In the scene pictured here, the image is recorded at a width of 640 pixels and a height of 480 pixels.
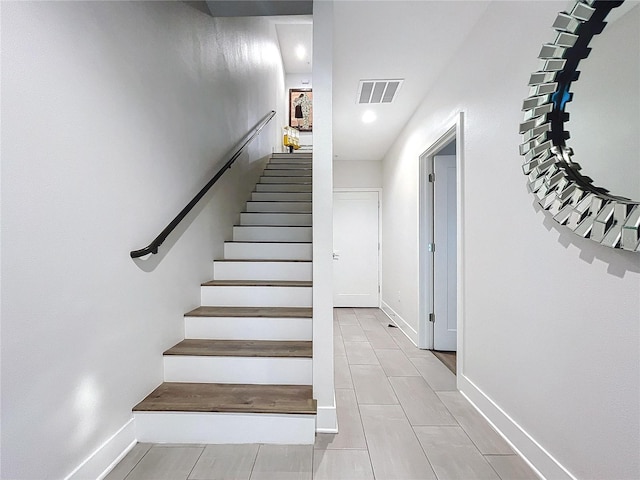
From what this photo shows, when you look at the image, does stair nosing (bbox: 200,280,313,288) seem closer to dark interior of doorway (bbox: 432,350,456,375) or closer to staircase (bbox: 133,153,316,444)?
staircase (bbox: 133,153,316,444)

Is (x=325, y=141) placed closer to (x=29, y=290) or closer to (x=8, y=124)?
(x=8, y=124)

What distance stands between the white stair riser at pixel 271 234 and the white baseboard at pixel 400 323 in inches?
61.3

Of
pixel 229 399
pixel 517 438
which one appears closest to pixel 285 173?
pixel 229 399

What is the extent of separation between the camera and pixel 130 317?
1621mm

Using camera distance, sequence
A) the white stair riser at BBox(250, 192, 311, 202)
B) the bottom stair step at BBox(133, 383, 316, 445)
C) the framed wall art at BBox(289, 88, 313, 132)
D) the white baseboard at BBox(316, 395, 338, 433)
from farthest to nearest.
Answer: the framed wall art at BBox(289, 88, 313, 132)
the white stair riser at BBox(250, 192, 311, 202)
the white baseboard at BBox(316, 395, 338, 433)
the bottom stair step at BBox(133, 383, 316, 445)

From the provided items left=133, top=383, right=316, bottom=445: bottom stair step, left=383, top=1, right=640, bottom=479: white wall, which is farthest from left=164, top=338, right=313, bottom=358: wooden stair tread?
left=383, top=1, right=640, bottom=479: white wall

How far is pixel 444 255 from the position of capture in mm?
3412

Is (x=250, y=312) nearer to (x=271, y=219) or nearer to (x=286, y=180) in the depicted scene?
(x=271, y=219)

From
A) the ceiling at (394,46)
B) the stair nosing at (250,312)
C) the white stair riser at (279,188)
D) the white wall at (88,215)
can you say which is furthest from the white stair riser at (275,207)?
the stair nosing at (250,312)

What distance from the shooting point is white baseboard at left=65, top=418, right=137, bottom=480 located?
1334mm

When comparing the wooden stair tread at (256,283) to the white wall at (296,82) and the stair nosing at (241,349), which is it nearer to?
the stair nosing at (241,349)

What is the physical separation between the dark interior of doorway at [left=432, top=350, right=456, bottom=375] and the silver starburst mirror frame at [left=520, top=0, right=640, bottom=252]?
192cm

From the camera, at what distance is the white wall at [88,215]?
1.07 m

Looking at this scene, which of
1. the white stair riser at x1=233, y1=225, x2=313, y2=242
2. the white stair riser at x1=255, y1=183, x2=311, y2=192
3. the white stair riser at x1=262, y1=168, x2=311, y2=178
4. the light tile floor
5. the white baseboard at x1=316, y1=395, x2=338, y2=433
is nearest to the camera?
the light tile floor
